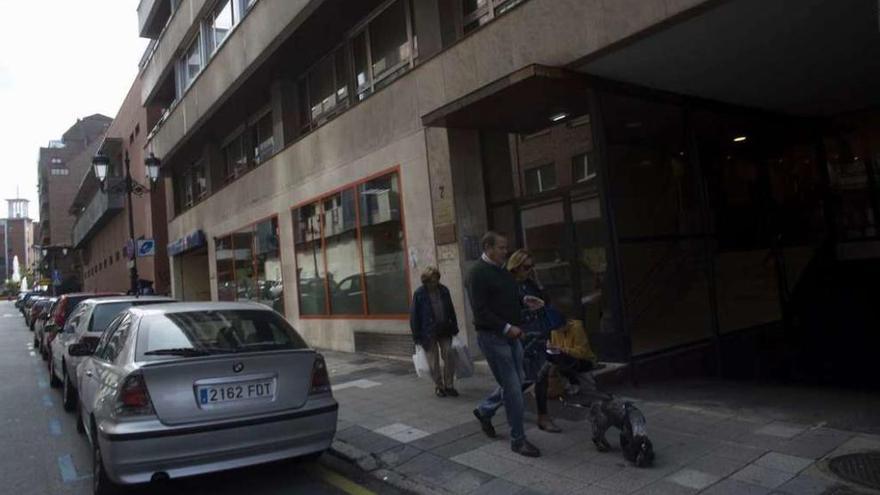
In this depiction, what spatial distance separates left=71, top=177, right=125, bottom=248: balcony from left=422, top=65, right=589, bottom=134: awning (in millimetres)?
28520

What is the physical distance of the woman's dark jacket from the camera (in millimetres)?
7883

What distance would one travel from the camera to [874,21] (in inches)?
278

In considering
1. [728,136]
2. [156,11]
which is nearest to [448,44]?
[728,136]

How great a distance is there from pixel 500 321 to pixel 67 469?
4.28 metres

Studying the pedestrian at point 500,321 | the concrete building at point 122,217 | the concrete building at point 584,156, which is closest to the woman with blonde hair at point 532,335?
the pedestrian at point 500,321

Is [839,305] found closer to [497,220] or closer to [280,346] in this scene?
[497,220]

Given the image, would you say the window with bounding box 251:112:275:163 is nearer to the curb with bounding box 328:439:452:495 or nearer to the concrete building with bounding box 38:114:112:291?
the curb with bounding box 328:439:452:495

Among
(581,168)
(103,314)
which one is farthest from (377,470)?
(103,314)

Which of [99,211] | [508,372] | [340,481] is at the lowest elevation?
[340,481]

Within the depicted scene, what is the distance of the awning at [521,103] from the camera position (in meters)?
7.64

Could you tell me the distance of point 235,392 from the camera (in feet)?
15.9

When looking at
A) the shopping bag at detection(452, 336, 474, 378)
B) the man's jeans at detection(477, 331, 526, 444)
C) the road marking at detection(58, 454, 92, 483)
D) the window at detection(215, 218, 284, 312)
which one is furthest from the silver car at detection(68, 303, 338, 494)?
the window at detection(215, 218, 284, 312)

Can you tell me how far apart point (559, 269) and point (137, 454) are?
6.14 meters

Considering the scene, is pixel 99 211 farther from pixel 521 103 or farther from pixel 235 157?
pixel 521 103
